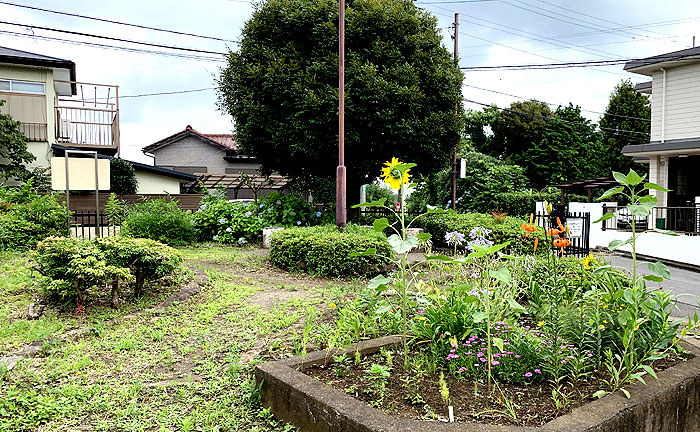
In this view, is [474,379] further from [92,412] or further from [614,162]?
[614,162]

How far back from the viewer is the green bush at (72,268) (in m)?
5.47

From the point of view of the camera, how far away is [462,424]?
97.2 inches

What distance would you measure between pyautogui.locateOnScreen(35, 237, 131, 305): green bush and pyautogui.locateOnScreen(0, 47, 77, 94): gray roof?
1557 cm

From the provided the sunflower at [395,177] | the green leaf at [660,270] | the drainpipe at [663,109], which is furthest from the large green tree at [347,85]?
the green leaf at [660,270]

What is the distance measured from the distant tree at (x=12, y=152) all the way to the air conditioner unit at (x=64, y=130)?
2.06 meters

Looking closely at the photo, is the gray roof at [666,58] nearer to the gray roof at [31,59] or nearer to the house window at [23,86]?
the gray roof at [31,59]

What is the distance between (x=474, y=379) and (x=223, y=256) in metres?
7.76

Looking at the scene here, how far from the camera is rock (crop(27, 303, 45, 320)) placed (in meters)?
5.36

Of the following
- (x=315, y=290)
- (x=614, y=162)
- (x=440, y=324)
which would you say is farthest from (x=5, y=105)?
(x=614, y=162)

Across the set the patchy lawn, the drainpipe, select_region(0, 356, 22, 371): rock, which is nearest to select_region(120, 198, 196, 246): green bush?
the patchy lawn

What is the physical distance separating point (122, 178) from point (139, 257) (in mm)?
16006

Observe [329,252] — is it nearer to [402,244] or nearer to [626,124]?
[402,244]

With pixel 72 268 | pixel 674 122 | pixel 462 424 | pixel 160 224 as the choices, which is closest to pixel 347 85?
pixel 160 224

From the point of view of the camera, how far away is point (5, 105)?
18219 millimetres
